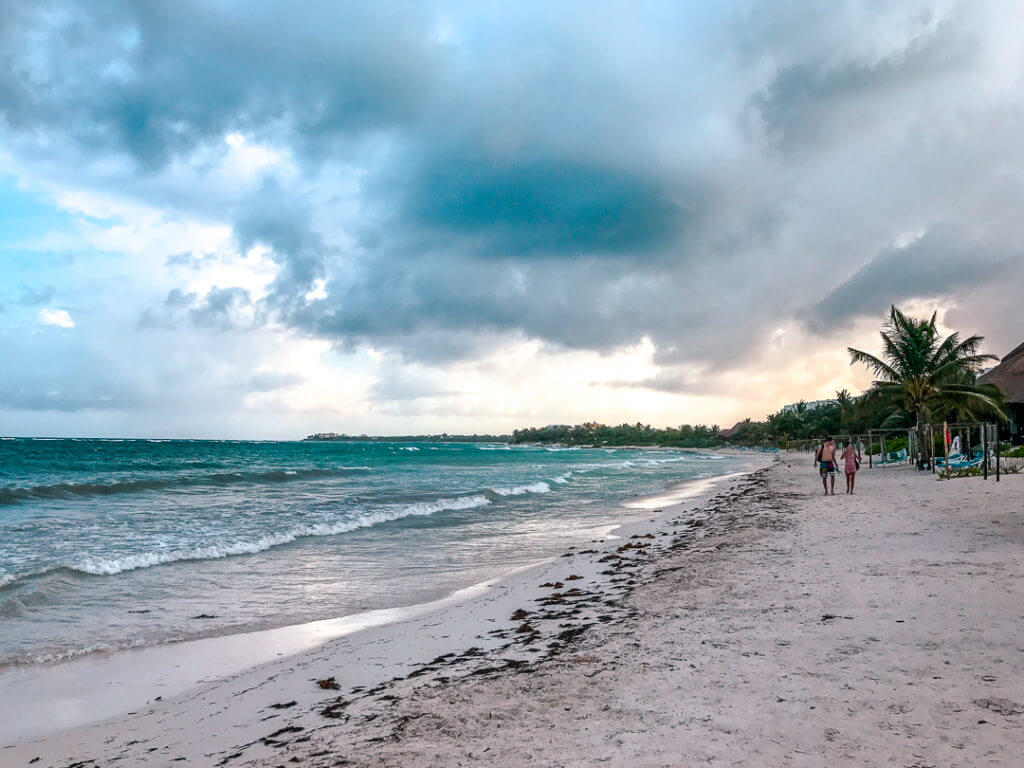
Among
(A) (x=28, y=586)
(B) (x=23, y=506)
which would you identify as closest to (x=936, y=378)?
(A) (x=28, y=586)

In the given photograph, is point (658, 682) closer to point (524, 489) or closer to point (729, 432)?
point (524, 489)

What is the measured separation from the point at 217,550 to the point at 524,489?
1860 centimetres

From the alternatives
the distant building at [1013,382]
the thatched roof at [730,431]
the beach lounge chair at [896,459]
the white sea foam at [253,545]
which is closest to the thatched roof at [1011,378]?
the distant building at [1013,382]

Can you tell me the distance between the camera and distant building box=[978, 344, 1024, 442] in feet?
104

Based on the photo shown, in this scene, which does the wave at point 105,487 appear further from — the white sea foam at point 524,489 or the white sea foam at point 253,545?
the white sea foam at point 253,545

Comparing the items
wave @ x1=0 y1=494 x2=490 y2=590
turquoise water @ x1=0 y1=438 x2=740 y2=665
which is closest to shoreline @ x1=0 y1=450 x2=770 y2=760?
turquoise water @ x1=0 y1=438 x2=740 y2=665

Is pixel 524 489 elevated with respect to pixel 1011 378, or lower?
lower

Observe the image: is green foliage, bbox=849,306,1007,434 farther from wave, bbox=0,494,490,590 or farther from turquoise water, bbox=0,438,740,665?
wave, bbox=0,494,490,590

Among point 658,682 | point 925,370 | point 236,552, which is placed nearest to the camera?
point 658,682

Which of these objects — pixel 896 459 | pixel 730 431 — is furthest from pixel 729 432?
pixel 896 459

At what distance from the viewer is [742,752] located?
11.6 feet

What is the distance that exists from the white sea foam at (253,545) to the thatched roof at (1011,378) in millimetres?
28326

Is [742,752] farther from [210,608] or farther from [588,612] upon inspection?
[210,608]

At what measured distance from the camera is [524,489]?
31312mm
